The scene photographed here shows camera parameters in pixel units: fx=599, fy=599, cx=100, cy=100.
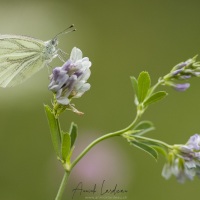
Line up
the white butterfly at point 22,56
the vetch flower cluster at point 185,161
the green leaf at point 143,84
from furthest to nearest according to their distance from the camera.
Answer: the white butterfly at point 22,56
the green leaf at point 143,84
the vetch flower cluster at point 185,161

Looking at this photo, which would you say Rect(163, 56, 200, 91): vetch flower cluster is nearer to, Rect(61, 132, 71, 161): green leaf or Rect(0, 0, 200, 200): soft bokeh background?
Rect(61, 132, 71, 161): green leaf

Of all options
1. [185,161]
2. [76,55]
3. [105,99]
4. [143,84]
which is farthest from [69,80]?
[105,99]

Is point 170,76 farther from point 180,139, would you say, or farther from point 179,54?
point 179,54

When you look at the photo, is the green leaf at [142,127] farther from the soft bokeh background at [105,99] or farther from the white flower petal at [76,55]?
the soft bokeh background at [105,99]

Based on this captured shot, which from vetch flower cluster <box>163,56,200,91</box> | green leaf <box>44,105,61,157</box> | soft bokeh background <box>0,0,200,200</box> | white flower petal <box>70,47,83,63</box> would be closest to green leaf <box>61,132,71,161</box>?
green leaf <box>44,105,61,157</box>

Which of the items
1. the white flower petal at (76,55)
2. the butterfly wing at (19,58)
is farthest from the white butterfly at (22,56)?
the white flower petal at (76,55)

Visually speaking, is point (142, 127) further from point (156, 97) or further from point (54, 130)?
point (54, 130)
